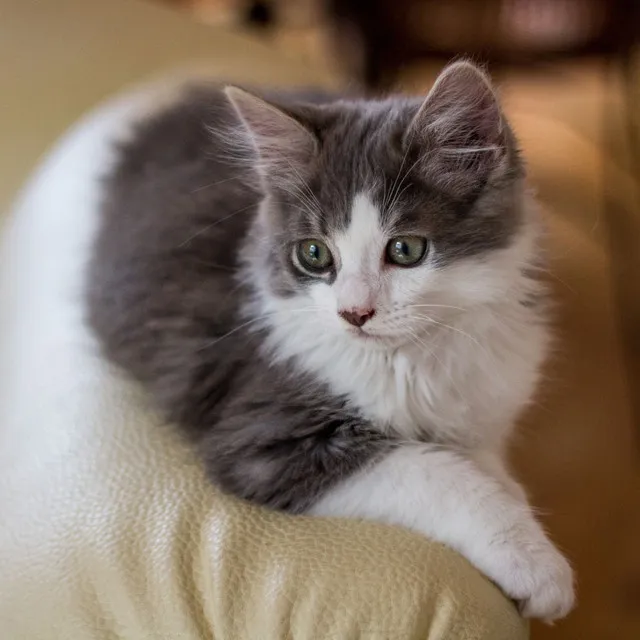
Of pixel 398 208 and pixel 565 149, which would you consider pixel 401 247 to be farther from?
pixel 565 149

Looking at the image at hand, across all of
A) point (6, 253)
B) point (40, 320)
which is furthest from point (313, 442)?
point (6, 253)

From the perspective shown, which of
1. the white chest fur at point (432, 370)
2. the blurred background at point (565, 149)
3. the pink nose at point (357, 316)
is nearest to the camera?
the pink nose at point (357, 316)

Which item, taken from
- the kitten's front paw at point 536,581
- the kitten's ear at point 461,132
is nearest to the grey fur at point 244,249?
the kitten's ear at point 461,132

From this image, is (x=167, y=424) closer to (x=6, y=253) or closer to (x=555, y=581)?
(x=555, y=581)

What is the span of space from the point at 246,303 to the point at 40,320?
1.73ft

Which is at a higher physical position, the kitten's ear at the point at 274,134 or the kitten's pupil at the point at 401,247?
the kitten's ear at the point at 274,134

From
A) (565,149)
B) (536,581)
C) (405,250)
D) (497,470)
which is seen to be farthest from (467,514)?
(565,149)

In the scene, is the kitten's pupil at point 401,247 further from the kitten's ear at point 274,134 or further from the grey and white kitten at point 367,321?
the kitten's ear at point 274,134

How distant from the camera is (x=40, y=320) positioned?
5.22 ft

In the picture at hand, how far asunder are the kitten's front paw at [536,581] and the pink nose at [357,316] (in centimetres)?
37

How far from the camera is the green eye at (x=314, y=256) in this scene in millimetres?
1146

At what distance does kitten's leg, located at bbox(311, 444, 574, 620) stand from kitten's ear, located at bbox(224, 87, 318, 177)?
48cm

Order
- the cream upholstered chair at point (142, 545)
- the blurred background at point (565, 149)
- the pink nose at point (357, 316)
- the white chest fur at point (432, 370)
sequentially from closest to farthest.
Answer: the cream upholstered chair at point (142, 545) → the pink nose at point (357, 316) → the white chest fur at point (432, 370) → the blurred background at point (565, 149)

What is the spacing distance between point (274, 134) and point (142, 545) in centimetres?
65
